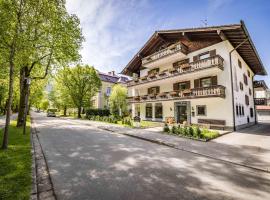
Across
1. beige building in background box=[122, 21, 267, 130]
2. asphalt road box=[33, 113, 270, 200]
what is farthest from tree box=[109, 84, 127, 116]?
asphalt road box=[33, 113, 270, 200]

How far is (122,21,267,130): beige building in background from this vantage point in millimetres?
16812

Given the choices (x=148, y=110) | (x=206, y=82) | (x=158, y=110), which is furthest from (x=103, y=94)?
(x=206, y=82)

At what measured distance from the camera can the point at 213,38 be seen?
1842 centimetres

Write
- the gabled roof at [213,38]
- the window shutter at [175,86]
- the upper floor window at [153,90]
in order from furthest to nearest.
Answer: the upper floor window at [153,90] < the window shutter at [175,86] < the gabled roof at [213,38]

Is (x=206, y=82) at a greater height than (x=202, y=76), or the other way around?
(x=202, y=76)

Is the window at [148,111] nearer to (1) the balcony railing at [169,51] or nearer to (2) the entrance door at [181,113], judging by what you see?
(2) the entrance door at [181,113]

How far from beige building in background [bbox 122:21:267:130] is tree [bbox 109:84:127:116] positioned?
8.84 meters

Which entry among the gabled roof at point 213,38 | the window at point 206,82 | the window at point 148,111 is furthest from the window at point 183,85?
the window at point 148,111

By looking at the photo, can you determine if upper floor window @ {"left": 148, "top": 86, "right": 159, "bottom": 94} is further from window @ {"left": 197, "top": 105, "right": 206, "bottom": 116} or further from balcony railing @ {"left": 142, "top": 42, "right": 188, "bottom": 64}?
window @ {"left": 197, "top": 105, "right": 206, "bottom": 116}

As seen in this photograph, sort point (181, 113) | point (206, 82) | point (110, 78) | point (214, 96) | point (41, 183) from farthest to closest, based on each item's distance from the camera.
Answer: point (110, 78), point (181, 113), point (206, 82), point (214, 96), point (41, 183)

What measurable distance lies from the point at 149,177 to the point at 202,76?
1636cm

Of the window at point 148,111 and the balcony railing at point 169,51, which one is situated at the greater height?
the balcony railing at point 169,51

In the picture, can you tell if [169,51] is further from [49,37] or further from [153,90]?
[49,37]

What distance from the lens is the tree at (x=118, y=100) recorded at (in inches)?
A: 1371
